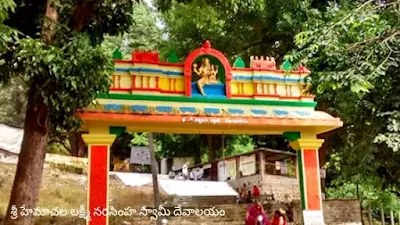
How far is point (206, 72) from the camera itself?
754 cm

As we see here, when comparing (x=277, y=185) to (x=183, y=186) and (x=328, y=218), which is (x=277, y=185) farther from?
(x=328, y=218)

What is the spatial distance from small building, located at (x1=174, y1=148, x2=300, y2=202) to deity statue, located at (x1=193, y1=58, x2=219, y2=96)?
22.3ft

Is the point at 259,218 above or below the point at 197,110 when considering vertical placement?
below

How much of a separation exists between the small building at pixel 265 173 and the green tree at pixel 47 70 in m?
9.14

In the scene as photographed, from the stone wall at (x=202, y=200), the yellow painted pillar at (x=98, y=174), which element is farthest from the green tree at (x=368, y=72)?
the stone wall at (x=202, y=200)

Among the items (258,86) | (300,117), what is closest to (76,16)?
(258,86)

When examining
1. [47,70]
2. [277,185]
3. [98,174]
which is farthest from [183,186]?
[47,70]

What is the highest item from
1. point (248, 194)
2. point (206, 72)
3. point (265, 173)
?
point (206, 72)

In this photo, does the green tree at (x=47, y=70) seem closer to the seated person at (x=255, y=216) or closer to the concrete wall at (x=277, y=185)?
the seated person at (x=255, y=216)

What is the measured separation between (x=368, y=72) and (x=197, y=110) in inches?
113

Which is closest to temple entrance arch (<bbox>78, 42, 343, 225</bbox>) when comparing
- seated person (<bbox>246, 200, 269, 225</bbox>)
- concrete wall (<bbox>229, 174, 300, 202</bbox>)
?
seated person (<bbox>246, 200, 269, 225</bbox>)

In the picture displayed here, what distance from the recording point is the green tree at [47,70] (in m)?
4.76

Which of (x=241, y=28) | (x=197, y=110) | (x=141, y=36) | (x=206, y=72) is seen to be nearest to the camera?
(x=197, y=110)

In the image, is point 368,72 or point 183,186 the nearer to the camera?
point 368,72
